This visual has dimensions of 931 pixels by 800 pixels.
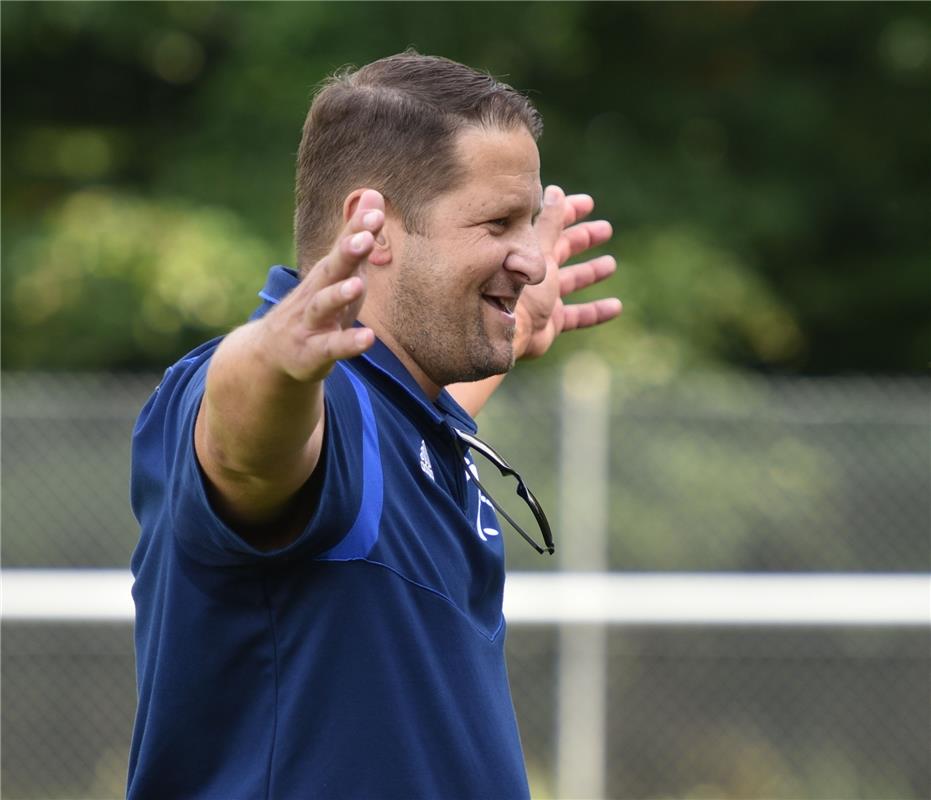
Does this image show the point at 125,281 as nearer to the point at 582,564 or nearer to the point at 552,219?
the point at 582,564

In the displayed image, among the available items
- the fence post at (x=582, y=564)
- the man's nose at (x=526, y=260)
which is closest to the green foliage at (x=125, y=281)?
the fence post at (x=582, y=564)

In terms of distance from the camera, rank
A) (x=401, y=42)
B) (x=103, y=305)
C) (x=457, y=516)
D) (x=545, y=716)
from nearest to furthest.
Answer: (x=457, y=516), (x=545, y=716), (x=103, y=305), (x=401, y=42)

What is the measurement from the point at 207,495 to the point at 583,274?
5.11 feet

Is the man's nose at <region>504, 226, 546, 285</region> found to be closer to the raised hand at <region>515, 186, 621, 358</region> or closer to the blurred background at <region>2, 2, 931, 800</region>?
the raised hand at <region>515, 186, 621, 358</region>

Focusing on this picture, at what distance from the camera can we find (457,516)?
185cm

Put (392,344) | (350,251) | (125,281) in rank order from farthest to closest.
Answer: (125,281)
(392,344)
(350,251)

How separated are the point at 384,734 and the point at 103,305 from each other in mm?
6666

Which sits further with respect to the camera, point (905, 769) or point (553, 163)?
point (553, 163)

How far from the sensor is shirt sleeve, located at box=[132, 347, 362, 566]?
1494mm

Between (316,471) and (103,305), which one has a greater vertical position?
(103,305)

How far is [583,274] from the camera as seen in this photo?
290cm

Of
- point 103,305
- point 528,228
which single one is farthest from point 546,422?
point 528,228

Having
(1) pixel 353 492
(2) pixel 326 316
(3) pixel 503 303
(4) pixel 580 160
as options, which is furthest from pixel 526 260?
(4) pixel 580 160

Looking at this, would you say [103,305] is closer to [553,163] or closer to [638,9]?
[553,163]
